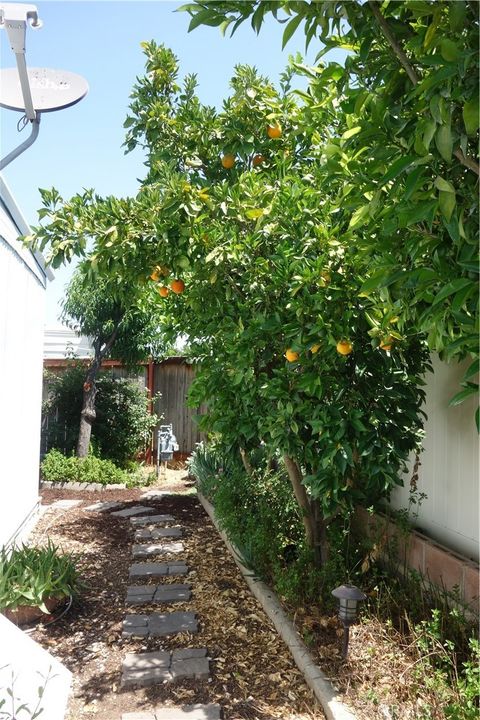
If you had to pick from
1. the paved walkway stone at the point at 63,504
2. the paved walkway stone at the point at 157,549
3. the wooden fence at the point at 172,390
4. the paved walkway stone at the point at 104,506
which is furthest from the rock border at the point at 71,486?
the paved walkway stone at the point at 157,549

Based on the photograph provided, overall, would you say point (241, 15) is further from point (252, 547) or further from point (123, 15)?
point (252, 547)

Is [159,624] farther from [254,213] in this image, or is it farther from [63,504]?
[63,504]

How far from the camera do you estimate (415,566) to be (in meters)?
3.30

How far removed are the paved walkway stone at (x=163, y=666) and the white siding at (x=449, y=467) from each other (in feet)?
5.19

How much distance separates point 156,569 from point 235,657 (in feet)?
5.31

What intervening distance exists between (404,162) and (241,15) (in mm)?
600

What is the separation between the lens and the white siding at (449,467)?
3027 mm

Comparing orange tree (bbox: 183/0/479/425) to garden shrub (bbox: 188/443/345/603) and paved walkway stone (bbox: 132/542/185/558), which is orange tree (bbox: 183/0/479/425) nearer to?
garden shrub (bbox: 188/443/345/603)

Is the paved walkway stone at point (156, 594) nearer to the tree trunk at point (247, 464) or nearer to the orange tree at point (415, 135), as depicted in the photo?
the tree trunk at point (247, 464)

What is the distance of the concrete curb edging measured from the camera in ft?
8.01

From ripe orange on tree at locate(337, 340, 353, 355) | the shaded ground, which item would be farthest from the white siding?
the shaded ground

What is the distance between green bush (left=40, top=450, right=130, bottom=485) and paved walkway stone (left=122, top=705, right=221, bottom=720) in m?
5.85

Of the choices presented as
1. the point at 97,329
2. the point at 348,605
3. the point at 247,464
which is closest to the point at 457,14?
the point at 348,605

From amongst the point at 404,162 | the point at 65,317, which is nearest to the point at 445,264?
the point at 404,162
